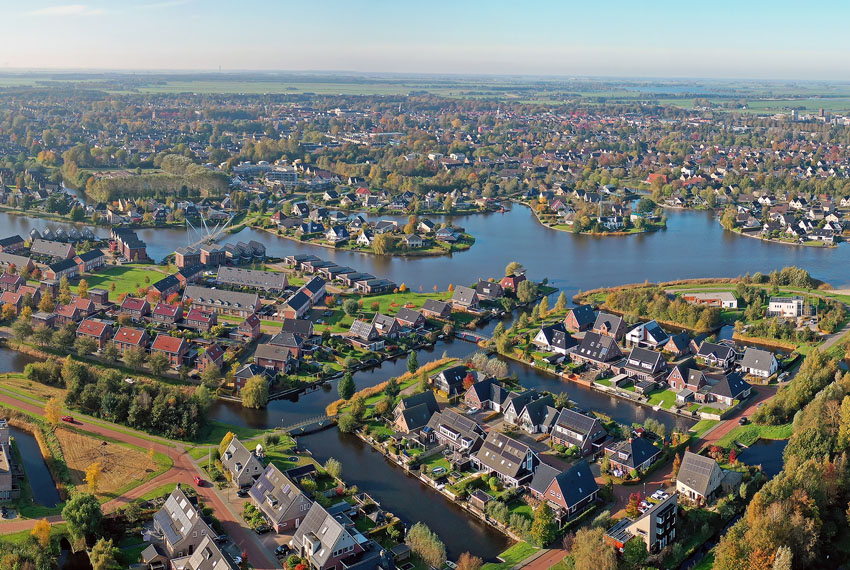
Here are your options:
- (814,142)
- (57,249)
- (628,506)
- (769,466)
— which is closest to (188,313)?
(57,249)

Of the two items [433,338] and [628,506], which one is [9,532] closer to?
[628,506]

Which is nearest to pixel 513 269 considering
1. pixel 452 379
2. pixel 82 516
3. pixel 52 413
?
pixel 452 379

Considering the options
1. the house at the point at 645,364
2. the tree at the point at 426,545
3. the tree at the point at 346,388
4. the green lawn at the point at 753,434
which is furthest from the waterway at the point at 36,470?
the house at the point at 645,364

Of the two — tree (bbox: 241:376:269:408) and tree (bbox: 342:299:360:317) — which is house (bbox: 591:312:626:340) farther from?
tree (bbox: 241:376:269:408)

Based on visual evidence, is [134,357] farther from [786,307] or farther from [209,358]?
[786,307]

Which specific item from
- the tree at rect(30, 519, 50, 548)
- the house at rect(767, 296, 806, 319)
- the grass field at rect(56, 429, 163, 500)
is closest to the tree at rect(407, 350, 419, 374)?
the grass field at rect(56, 429, 163, 500)

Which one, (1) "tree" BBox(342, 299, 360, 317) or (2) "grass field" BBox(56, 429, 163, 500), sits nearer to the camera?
(2) "grass field" BBox(56, 429, 163, 500)
